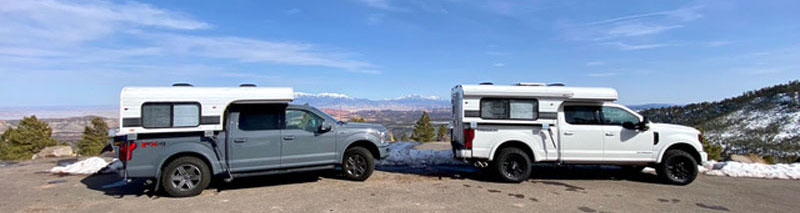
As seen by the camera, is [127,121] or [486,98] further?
[486,98]

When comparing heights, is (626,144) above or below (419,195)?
above

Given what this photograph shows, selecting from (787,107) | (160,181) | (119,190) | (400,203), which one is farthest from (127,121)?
(787,107)

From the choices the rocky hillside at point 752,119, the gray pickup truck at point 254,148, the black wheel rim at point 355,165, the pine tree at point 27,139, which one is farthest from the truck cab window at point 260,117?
the rocky hillside at point 752,119

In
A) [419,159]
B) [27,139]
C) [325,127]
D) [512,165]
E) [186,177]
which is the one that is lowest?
[27,139]

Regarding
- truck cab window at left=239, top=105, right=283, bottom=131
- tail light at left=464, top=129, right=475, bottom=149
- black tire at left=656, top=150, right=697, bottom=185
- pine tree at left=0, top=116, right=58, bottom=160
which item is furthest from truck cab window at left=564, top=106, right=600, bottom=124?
pine tree at left=0, top=116, right=58, bottom=160

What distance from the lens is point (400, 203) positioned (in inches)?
235

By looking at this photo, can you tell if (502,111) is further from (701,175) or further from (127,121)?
(127,121)

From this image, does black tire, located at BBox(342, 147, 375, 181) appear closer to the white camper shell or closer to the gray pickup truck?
the gray pickup truck

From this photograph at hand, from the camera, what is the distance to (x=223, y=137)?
6.75m

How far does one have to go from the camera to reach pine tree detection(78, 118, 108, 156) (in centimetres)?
3647

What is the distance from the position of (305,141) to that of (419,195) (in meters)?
2.51

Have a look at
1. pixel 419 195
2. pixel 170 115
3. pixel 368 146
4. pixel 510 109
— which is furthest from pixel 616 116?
pixel 170 115

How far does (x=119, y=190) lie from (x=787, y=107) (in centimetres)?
5956

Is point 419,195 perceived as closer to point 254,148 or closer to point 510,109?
point 510,109
